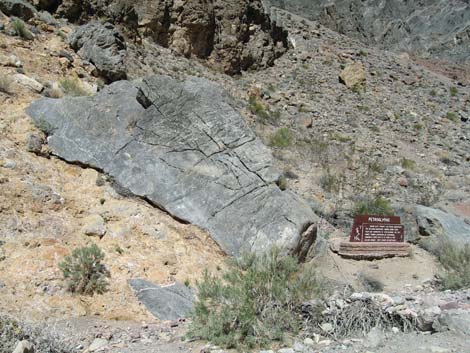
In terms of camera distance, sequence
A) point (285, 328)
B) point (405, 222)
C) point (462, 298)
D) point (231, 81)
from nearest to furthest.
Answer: point (285, 328), point (462, 298), point (405, 222), point (231, 81)

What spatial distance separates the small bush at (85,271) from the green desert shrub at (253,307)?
168 cm

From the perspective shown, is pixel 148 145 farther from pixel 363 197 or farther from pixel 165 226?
pixel 363 197

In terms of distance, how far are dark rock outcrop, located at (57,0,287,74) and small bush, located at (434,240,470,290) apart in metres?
12.5

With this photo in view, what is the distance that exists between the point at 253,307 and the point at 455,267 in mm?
4681

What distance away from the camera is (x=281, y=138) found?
50.5 feet

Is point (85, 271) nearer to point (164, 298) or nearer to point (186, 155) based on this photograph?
point (164, 298)

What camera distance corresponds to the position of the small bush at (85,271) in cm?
610

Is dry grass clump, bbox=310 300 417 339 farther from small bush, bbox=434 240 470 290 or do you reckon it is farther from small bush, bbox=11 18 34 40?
small bush, bbox=11 18 34 40

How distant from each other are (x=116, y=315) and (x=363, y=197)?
9.29m

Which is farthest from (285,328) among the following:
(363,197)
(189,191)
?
(363,197)

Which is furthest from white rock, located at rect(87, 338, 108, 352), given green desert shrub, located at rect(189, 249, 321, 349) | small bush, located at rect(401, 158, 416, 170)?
small bush, located at rect(401, 158, 416, 170)

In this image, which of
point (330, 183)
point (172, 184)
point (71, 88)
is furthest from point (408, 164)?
point (71, 88)

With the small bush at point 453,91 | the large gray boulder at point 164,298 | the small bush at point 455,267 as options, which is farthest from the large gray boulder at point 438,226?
the small bush at point 453,91

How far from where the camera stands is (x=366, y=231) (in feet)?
33.9
